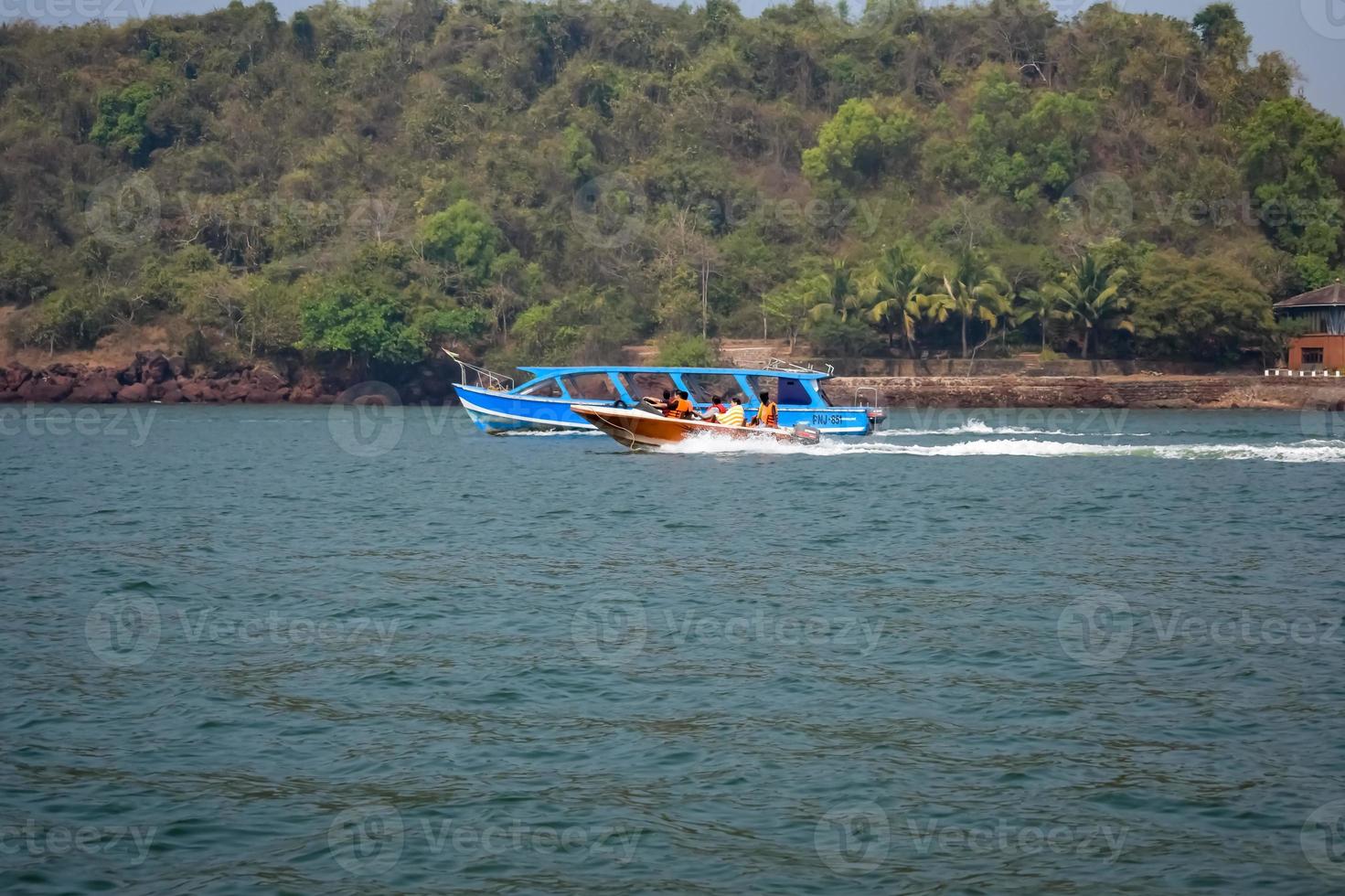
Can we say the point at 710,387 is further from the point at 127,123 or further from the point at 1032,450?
the point at 127,123

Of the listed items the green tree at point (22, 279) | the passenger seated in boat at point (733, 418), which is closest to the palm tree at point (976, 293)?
the passenger seated in boat at point (733, 418)

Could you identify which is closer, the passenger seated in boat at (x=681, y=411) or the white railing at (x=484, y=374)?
the passenger seated in boat at (x=681, y=411)

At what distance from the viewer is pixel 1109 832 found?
11.3 m

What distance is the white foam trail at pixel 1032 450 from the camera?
126 feet

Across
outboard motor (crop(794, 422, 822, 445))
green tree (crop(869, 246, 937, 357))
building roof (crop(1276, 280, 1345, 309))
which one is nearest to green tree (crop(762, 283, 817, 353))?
green tree (crop(869, 246, 937, 357))

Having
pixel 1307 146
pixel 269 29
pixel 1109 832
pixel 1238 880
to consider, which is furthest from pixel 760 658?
pixel 269 29

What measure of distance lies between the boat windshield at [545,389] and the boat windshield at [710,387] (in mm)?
4133

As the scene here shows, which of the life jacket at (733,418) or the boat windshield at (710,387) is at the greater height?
the boat windshield at (710,387)

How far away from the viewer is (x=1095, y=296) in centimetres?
7388

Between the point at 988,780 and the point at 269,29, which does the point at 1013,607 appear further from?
the point at 269,29

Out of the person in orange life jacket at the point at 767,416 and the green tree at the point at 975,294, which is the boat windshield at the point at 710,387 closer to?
the person in orange life jacket at the point at 767,416

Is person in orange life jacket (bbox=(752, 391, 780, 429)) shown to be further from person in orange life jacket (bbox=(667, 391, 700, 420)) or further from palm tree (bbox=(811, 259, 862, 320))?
palm tree (bbox=(811, 259, 862, 320))

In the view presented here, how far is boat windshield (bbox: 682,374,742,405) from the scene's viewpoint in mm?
46812

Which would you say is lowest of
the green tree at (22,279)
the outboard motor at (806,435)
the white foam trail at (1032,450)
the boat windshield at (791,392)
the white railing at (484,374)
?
the white foam trail at (1032,450)
